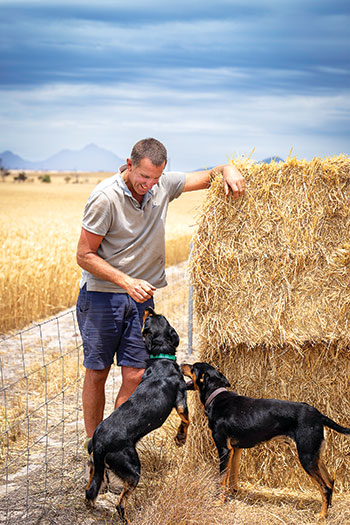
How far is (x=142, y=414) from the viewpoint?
3.54m

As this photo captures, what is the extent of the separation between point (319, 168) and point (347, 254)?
70 centimetres

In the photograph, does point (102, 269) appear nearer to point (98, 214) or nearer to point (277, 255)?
point (98, 214)

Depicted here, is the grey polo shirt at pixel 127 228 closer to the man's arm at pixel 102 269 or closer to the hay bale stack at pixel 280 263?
the man's arm at pixel 102 269

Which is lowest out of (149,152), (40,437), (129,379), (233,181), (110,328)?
(40,437)

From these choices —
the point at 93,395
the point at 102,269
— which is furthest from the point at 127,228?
A: the point at 93,395

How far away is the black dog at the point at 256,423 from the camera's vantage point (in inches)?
143

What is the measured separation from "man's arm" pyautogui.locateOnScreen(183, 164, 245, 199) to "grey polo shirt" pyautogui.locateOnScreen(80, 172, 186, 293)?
0.22 m

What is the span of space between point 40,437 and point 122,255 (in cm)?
241

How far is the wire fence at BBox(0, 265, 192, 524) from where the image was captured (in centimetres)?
393

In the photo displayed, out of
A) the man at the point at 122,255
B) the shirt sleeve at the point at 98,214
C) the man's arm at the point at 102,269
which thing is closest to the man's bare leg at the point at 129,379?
the man at the point at 122,255

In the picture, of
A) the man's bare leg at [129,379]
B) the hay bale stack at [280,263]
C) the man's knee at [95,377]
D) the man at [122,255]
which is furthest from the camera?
the man's bare leg at [129,379]

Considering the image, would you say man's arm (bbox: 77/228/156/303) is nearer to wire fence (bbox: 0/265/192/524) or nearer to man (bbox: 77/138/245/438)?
man (bbox: 77/138/245/438)

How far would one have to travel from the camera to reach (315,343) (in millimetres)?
4098

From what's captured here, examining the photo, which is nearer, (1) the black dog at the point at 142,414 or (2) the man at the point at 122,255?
(1) the black dog at the point at 142,414
